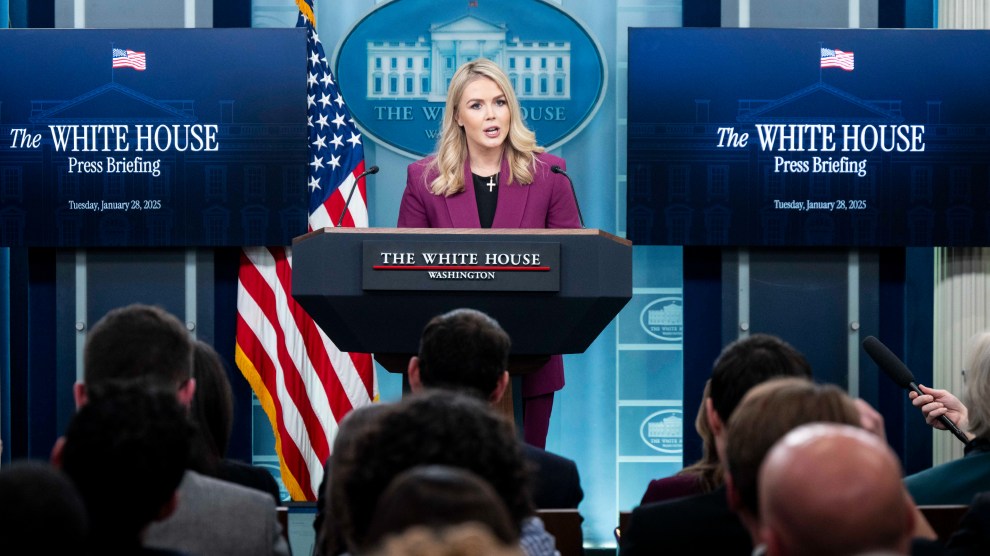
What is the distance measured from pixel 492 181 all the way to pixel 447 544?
3.35 metres

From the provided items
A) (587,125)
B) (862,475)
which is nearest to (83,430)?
(862,475)

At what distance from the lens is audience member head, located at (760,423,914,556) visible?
4.27 ft

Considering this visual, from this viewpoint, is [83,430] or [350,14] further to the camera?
[350,14]

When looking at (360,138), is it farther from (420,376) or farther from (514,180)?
(420,376)

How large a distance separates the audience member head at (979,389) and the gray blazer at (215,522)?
5.95ft

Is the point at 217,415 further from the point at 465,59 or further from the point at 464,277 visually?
the point at 465,59

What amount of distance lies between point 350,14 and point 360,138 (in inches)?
31.8

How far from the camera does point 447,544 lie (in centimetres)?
107

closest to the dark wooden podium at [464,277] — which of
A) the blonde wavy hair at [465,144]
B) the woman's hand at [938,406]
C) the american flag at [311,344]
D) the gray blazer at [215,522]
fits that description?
the blonde wavy hair at [465,144]

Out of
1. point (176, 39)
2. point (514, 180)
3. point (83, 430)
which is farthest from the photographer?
point (176, 39)

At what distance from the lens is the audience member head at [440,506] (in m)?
1.20

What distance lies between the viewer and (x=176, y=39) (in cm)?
574

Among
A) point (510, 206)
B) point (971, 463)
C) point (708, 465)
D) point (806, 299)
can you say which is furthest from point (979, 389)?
point (806, 299)

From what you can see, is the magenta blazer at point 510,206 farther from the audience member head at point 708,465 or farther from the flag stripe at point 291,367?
the flag stripe at point 291,367
